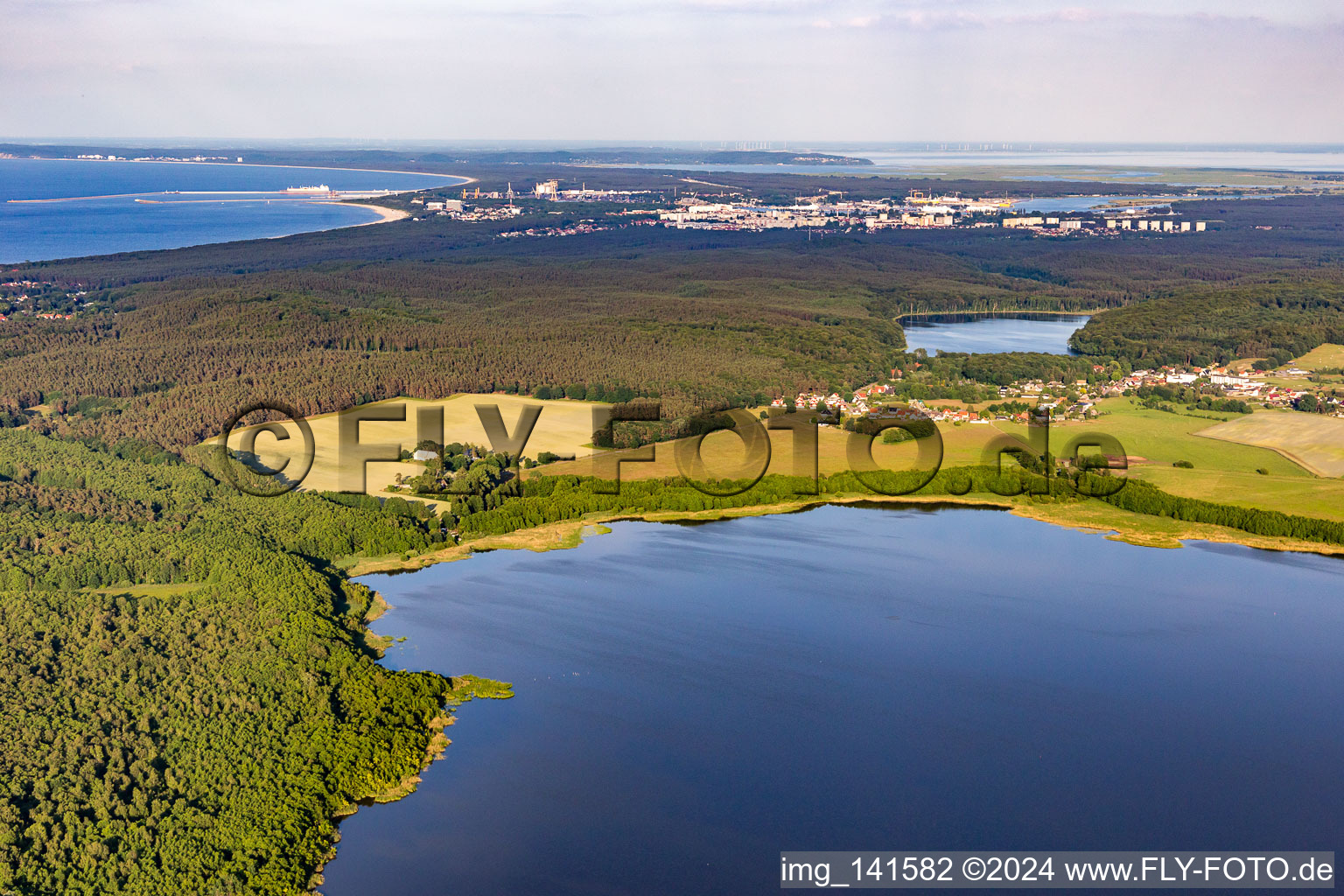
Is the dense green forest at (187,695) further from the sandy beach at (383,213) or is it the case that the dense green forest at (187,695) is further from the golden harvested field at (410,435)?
the sandy beach at (383,213)

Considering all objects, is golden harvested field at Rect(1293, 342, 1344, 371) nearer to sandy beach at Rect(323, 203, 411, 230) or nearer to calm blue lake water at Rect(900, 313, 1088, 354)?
calm blue lake water at Rect(900, 313, 1088, 354)

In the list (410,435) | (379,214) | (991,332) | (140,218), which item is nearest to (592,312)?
(991,332)

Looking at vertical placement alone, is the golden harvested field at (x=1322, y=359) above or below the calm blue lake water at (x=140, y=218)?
below

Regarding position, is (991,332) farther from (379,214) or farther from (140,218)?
(140,218)

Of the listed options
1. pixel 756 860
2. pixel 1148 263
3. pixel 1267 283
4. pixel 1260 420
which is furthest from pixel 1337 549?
pixel 1148 263

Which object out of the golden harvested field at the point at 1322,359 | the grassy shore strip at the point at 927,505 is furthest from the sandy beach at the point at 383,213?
the grassy shore strip at the point at 927,505

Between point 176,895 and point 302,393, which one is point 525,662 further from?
point 302,393

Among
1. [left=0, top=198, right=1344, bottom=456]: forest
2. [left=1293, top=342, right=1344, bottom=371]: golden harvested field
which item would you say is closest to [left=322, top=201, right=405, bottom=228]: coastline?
[left=0, top=198, right=1344, bottom=456]: forest

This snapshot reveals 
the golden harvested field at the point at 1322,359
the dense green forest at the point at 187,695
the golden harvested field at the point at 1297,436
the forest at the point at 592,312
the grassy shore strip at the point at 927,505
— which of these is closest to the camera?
the dense green forest at the point at 187,695
